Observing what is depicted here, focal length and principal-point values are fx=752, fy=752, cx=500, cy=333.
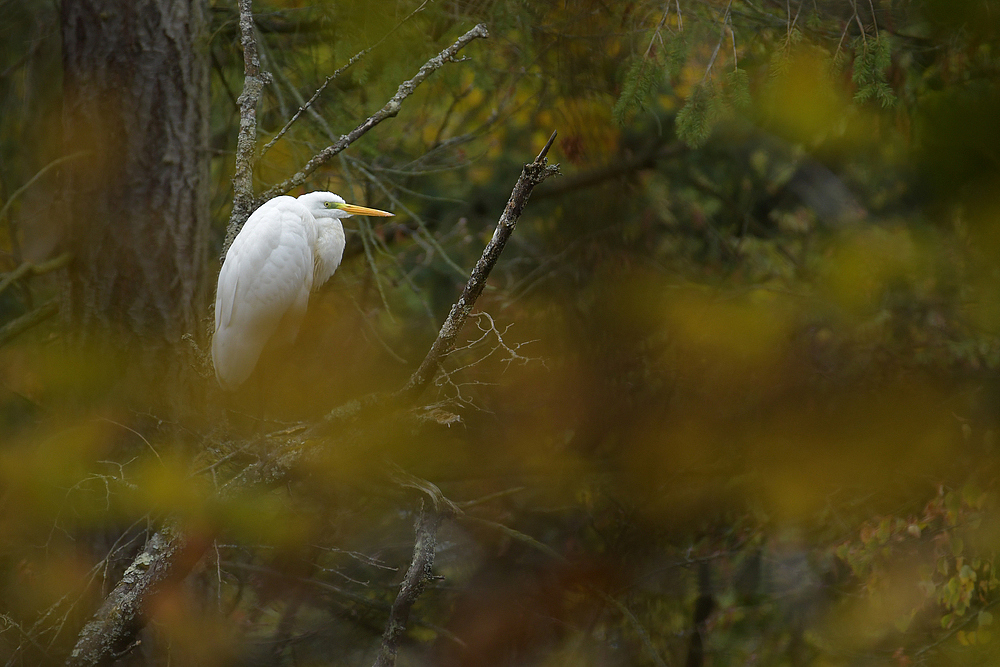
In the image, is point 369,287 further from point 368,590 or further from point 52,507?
point 52,507

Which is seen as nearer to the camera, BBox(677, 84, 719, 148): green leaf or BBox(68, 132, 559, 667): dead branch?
BBox(68, 132, 559, 667): dead branch

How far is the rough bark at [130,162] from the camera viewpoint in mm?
2230

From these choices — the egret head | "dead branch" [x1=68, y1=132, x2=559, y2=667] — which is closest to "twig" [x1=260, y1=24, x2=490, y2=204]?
"dead branch" [x1=68, y1=132, x2=559, y2=667]

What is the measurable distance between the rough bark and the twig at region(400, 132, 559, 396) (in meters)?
1.19

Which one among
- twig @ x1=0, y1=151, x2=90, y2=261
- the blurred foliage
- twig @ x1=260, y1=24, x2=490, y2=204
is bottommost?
the blurred foliage

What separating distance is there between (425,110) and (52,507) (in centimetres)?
202

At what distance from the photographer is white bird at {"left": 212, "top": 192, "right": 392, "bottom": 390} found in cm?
214

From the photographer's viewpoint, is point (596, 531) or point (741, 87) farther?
point (596, 531)

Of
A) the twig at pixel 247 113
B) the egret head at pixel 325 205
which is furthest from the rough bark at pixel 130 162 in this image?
the twig at pixel 247 113

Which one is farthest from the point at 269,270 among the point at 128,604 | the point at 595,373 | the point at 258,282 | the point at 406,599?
the point at 595,373

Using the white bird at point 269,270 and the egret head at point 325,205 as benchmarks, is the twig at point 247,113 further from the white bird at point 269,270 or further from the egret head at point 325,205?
the egret head at point 325,205

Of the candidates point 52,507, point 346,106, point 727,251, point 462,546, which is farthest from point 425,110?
point 52,507

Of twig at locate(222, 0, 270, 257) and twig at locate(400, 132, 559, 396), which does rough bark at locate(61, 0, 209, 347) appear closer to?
twig at locate(222, 0, 270, 257)

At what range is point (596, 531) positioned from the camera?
8.87 feet
